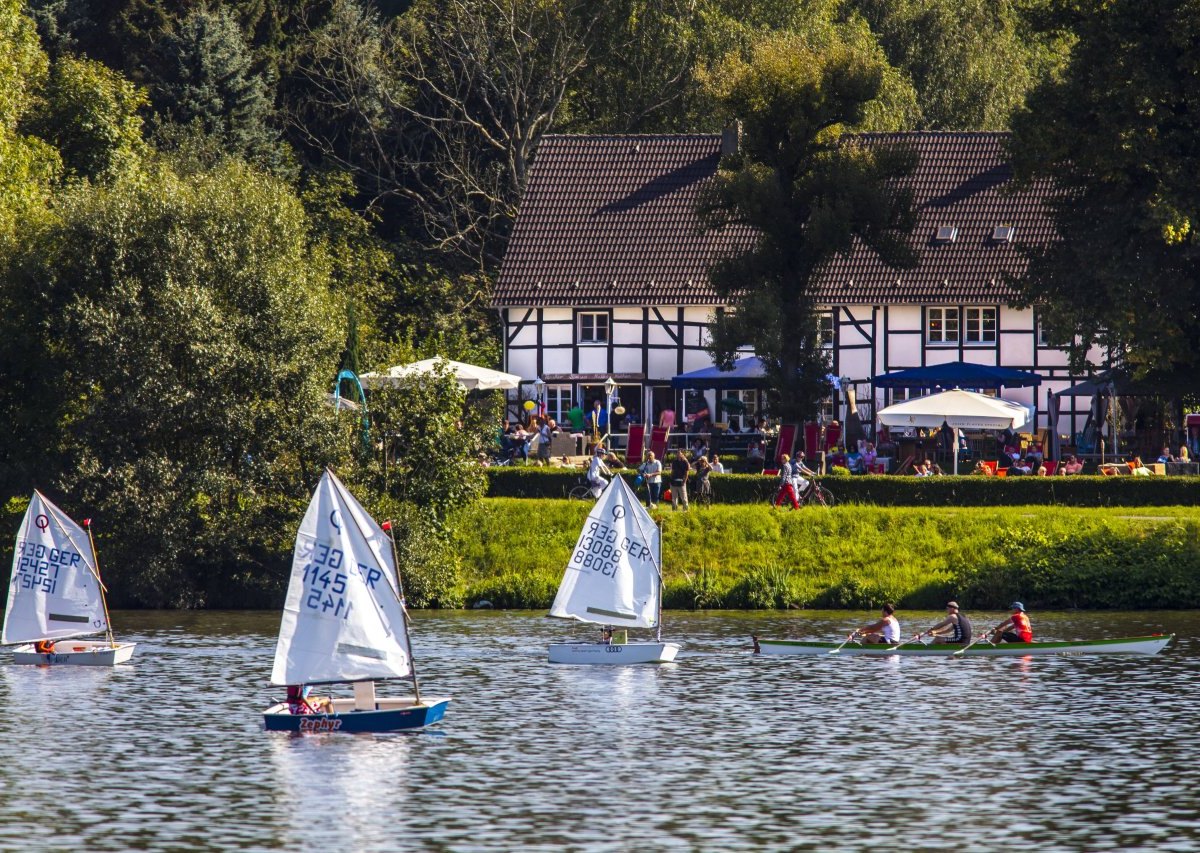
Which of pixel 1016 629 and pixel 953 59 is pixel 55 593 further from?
pixel 953 59

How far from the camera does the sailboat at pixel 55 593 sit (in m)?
38.8

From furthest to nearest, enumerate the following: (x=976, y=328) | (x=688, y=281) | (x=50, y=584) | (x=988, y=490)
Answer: (x=688, y=281) → (x=976, y=328) → (x=988, y=490) → (x=50, y=584)

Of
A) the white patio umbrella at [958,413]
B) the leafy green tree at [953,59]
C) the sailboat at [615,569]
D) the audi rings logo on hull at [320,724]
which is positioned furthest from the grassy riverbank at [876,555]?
the leafy green tree at [953,59]

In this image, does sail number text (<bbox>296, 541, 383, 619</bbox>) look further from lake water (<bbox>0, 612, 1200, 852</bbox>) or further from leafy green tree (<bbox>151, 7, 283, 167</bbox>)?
leafy green tree (<bbox>151, 7, 283, 167</bbox>)

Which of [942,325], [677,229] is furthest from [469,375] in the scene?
[942,325]

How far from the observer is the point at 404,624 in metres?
29.6

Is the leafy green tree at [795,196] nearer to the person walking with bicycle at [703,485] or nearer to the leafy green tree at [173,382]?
the person walking with bicycle at [703,485]

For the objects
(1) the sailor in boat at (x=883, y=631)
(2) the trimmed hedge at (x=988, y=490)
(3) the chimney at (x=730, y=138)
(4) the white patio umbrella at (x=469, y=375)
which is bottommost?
(1) the sailor in boat at (x=883, y=631)

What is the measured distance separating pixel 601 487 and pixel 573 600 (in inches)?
535

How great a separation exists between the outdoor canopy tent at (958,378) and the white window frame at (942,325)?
6992 mm

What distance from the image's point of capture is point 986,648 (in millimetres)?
38844

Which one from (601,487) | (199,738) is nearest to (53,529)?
(199,738)

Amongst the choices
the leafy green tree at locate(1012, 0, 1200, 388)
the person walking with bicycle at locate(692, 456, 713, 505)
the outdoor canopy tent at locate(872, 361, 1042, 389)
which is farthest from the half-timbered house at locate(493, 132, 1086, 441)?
the person walking with bicycle at locate(692, 456, 713, 505)

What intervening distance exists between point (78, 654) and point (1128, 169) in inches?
1136
